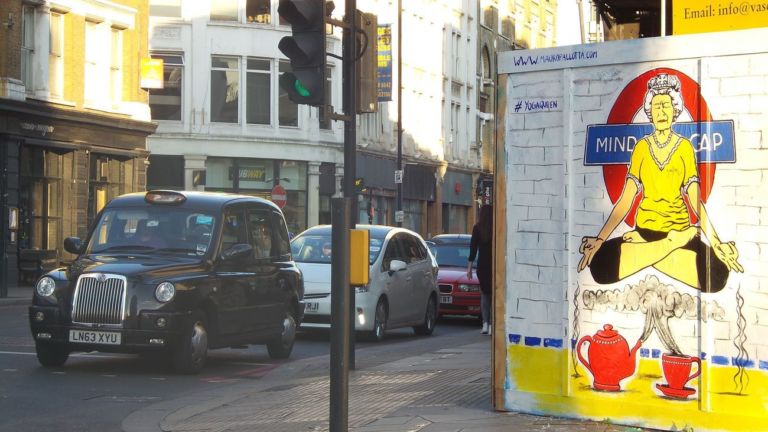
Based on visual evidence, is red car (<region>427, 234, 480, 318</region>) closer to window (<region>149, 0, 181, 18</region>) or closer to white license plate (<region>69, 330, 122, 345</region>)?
white license plate (<region>69, 330, 122, 345</region>)

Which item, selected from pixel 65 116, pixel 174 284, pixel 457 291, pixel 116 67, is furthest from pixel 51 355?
pixel 116 67

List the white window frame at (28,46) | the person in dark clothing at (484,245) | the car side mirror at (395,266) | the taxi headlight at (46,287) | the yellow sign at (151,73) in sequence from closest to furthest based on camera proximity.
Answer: the taxi headlight at (46,287) < the person in dark clothing at (484,245) < the car side mirror at (395,266) < the white window frame at (28,46) < the yellow sign at (151,73)

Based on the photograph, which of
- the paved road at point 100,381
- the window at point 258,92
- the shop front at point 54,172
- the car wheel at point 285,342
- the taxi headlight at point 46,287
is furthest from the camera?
the window at point 258,92

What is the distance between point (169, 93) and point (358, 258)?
44443 mm

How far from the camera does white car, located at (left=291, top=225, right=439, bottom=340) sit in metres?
19.8

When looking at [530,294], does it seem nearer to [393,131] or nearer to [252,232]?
[252,232]

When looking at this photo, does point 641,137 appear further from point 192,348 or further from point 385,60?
point 385,60

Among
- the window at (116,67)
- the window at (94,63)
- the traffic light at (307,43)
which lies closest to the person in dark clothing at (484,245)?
the traffic light at (307,43)

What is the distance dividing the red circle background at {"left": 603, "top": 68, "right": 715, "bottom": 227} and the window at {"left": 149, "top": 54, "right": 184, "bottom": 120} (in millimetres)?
42747

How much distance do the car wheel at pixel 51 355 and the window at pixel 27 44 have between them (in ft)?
83.5

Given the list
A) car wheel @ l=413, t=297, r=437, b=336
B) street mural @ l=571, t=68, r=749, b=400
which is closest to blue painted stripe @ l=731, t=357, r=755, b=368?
street mural @ l=571, t=68, r=749, b=400

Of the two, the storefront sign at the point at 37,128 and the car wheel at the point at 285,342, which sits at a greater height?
the storefront sign at the point at 37,128

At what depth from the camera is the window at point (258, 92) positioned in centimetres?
5300

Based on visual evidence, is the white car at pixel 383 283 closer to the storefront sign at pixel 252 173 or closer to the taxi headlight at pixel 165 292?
the taxi headlight at pixel 165 292
